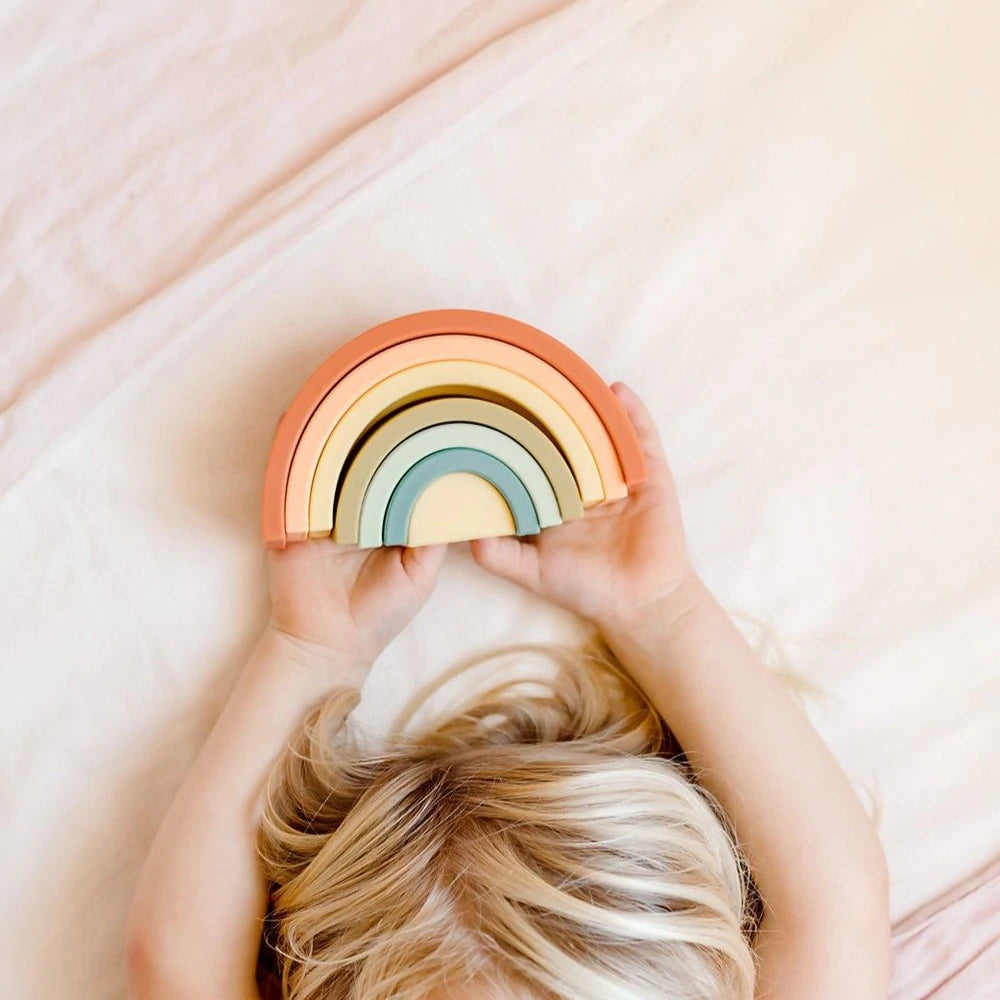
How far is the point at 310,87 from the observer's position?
82cm

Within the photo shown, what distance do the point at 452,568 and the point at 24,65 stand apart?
512 millimetres

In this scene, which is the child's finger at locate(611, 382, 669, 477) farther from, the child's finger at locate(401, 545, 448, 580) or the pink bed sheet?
the pink bed sheet

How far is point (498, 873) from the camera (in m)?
0.68

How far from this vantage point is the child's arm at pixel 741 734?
2.54 ft

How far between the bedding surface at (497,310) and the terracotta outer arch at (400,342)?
91mm

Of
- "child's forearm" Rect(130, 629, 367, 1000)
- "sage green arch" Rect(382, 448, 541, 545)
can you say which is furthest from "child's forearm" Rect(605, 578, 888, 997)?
"child's forearm" Rect(130, 629, 367, 1000)

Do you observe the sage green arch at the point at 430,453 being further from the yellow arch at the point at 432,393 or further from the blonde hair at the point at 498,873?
the blonde hair at the point at 498,873

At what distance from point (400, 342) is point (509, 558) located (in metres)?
0.18

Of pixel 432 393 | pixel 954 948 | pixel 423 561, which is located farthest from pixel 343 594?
pixel 954 948

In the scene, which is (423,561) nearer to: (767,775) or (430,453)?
(430,453)

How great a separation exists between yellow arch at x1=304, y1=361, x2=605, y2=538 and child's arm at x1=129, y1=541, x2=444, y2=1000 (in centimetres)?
6

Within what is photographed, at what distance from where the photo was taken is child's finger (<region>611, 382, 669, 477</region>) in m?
0.79

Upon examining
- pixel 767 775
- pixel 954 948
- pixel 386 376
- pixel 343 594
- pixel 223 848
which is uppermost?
pixel 386 376

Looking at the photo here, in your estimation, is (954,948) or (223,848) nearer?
(223,848)
